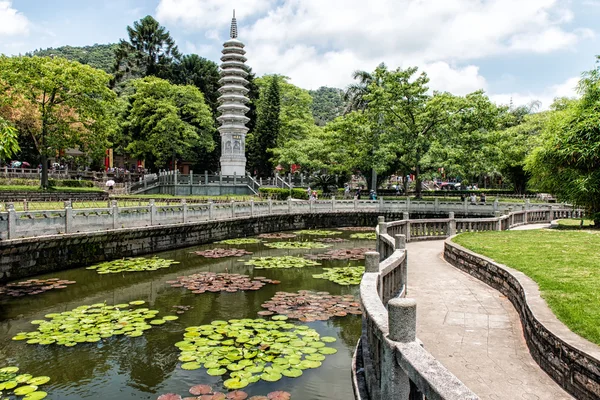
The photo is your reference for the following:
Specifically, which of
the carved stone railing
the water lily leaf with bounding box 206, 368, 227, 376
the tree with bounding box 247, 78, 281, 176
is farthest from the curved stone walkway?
the tree with bounding box 247, 78, 281, 176

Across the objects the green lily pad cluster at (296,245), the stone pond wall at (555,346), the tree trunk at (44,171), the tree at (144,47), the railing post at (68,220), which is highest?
the tree at (144,47)

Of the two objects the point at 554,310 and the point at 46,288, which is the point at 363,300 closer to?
the point at 554,310

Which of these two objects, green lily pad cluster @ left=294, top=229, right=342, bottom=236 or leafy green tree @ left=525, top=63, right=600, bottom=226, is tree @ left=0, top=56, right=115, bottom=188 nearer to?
green lily pad cluster @ left=294, top=229, right=342, bottom=236

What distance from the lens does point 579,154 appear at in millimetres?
19172

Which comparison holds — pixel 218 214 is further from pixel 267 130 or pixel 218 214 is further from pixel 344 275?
pixel 267 130

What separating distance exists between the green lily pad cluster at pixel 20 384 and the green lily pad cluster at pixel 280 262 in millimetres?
9787

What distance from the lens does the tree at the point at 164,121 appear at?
45.9 metres

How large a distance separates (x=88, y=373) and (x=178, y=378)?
61.5 inches

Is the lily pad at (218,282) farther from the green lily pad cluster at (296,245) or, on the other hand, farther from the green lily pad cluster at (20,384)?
the green lily pad cluster at (296,245)

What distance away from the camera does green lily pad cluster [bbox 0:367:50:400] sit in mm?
6453

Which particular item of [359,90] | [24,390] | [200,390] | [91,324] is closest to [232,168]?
[359,90]

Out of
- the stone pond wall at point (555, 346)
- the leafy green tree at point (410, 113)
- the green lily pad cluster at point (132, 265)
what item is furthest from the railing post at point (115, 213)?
the leafy green tree at point (410, 113)

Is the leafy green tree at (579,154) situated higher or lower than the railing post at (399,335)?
higher

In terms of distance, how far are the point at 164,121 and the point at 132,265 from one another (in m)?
31.4
